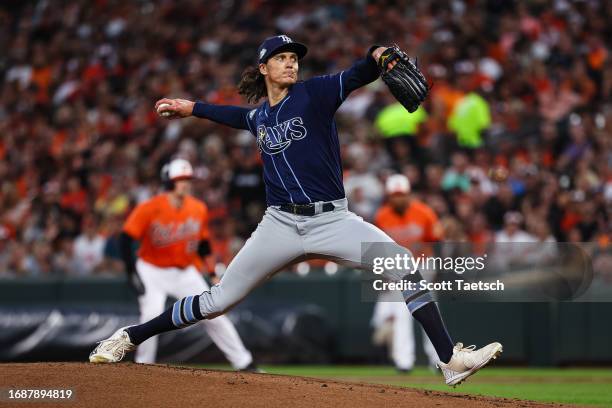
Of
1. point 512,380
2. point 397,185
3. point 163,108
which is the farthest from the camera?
point 397,185

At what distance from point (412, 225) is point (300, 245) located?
18.4ft

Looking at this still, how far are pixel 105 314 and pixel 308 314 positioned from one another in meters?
2.61

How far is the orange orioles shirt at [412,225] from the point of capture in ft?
39.4

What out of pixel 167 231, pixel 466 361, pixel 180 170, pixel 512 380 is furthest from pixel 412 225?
pixel 466 361

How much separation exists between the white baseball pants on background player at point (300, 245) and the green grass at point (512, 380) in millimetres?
2501

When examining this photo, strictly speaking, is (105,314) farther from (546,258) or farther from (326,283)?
(546,258)

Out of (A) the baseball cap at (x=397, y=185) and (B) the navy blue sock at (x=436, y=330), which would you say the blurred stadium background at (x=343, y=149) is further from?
(B) the navy blue sock at (x=436, y=330)

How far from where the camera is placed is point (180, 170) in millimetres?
10375

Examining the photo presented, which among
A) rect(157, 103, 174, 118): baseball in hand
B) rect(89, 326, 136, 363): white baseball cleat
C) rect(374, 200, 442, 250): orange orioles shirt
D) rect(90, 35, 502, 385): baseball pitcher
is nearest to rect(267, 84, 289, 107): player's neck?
rect(90, 35, 502, 385): baseball pitcher

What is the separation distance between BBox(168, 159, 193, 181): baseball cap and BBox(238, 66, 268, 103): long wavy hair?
3.17 meters

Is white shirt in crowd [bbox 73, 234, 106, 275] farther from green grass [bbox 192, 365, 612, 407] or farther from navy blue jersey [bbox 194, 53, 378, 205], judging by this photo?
navy blue jersey [bbox 194, 53, 378, 205]

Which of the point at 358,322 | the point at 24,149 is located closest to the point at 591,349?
the point at 358,322

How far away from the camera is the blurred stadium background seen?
43.4ft

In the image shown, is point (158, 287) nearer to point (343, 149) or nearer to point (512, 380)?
point (512, 380)
